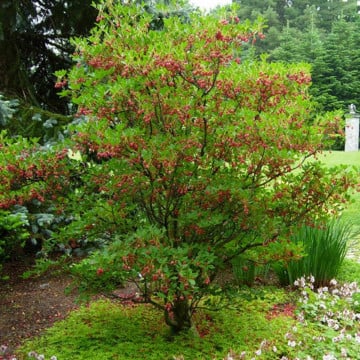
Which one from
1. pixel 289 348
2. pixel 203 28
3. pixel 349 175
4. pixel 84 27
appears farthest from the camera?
pixel 84 27

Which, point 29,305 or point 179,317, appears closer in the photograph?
point 179,317

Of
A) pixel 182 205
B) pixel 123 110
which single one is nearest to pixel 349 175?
pixel 182 205

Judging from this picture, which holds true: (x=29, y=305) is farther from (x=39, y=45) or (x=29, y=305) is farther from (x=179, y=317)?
(x=39, y=45)

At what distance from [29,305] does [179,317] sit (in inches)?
60.0

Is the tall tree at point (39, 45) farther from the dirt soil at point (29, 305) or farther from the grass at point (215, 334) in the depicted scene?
the grass at point (215, 334)

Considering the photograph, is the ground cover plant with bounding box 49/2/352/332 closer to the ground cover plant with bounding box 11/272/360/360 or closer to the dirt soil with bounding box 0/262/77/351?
the ground cover plant with bounding box 11/272/360/360

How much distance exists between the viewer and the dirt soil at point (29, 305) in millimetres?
3410

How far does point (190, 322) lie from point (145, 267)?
1092 mm

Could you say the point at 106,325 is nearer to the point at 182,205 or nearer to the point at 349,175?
the point at 182,205

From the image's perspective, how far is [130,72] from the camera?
7.94 feet

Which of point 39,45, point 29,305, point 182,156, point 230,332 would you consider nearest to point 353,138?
point 39,45

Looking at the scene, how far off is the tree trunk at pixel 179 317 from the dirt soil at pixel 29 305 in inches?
36.9

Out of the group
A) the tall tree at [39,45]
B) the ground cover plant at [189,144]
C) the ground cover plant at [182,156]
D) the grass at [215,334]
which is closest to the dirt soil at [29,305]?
the grass at [215,334]

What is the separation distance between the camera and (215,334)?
3219mm
